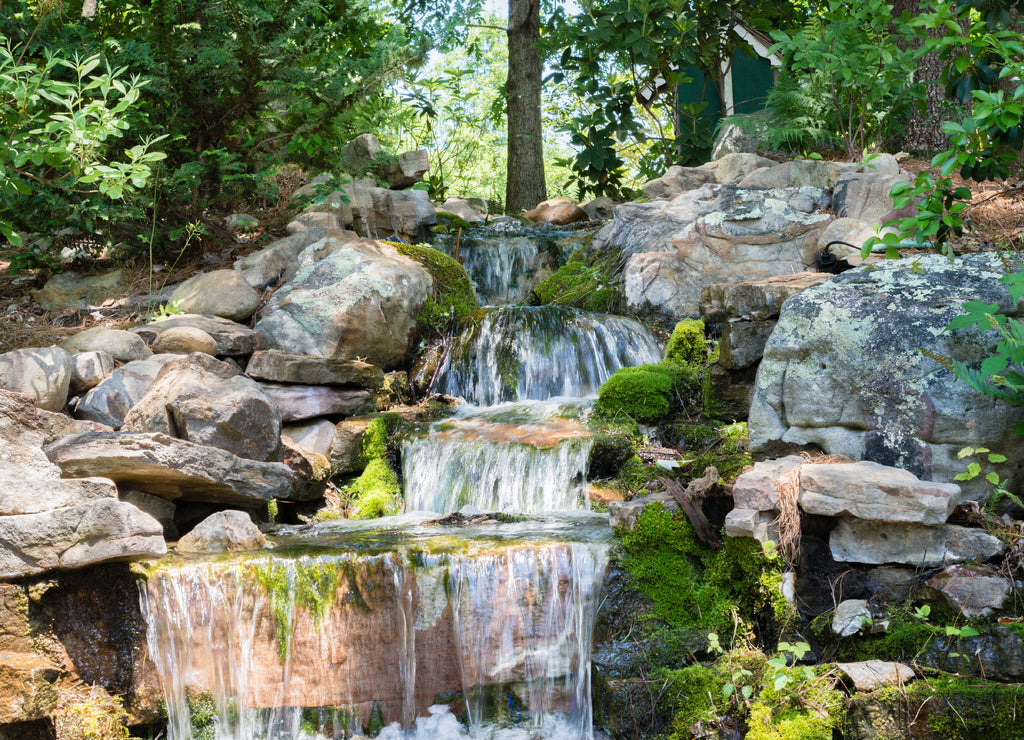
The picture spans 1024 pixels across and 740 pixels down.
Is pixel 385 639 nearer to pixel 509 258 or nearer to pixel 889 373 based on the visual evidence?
pixel 889 373

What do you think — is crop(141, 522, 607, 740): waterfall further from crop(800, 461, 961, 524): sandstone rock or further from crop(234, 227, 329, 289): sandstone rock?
crop(234, 227, 329, 289): sandstone rock

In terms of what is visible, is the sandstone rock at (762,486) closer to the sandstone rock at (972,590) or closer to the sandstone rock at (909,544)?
the sandstone rock at (909,544)

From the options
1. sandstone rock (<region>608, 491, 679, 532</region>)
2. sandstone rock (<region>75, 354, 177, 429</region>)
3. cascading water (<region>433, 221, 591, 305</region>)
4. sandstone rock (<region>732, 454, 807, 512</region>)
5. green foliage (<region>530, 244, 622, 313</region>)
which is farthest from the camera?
cascading water (<region>433, 221, 591, 305</region>)

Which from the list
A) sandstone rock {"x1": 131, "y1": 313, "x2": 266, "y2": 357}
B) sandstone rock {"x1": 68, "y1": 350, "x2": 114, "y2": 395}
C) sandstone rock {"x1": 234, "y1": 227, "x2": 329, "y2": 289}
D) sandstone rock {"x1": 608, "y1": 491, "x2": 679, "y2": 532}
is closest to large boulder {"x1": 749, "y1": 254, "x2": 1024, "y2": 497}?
sandstone rock {"x1": 608, "y1": 491, "x2": 679, "y2": 532}

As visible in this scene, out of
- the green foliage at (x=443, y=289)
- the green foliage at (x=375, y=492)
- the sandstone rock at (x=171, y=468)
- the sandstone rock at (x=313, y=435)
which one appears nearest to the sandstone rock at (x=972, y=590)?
the green foliage at (x=375, y=492)

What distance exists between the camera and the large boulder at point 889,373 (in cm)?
433

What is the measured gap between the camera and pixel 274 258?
880 centimetres

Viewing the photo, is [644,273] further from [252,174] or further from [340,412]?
[252,174]

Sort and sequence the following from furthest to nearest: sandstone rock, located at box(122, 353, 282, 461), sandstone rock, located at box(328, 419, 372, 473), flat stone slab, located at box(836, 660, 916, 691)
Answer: sandstone rock, located at box(328, 419, 372, 473), sandstone rock, located at box(122, 353, 282, 461), flat stone slab, located at box(836, 660, 916, 691)

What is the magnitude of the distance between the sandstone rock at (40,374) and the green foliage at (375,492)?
7.33 ft

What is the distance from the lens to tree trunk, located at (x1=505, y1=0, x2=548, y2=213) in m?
12.7

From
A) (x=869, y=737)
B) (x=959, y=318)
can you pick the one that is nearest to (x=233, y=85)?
(x=959, y=318)

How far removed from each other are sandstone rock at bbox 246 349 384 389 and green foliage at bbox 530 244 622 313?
278cm

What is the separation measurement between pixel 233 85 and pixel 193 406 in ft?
14.9
